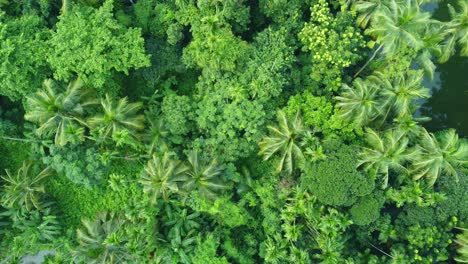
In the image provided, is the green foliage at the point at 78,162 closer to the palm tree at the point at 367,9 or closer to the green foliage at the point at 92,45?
the green foliage at the point at 92,45

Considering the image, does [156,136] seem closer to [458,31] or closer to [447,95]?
[458,31]

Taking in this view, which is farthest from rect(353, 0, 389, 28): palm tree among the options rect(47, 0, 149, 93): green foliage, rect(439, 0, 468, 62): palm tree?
rect(47, 0, 149, 93): green foliage

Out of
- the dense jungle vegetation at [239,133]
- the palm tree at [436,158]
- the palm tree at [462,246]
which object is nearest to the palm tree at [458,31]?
the dense jungle vegetation at [239,133]

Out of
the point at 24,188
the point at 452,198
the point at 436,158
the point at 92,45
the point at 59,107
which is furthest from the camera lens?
the point at 24,188

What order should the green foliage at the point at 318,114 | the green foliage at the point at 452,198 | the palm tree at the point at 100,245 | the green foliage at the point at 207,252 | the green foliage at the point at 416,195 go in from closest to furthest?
the green foliage at the point at 416,195 < the palm tree at the point at 100,245 < the green foliage at the point at 452,198 < the green foliage at the point at 207,252 < the green foliage at the point at 318,114

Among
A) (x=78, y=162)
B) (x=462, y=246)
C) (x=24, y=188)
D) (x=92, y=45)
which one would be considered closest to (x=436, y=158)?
(x=462, y=246)

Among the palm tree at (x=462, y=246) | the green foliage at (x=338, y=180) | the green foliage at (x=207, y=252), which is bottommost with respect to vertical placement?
the green foliage at (x=207, y=252)

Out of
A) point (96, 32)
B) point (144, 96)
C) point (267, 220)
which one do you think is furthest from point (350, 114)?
point (96, 32)
